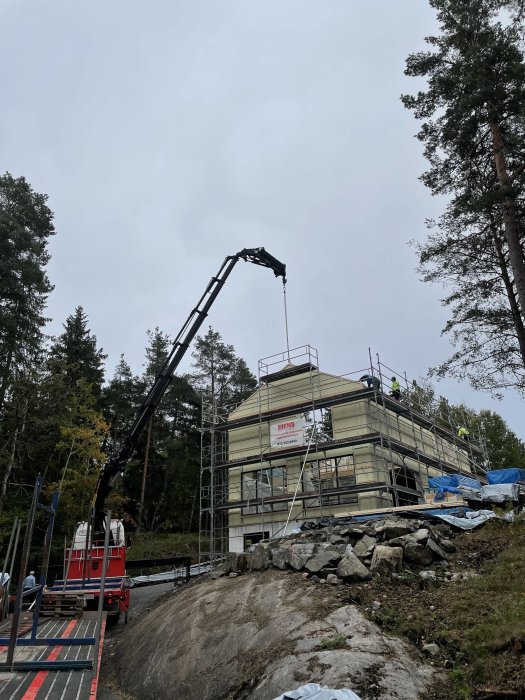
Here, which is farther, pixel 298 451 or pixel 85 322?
pixel 85 322

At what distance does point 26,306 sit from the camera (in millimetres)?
25484

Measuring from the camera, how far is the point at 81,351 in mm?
38156

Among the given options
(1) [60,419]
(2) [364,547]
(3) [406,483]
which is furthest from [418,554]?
(1) [60,419]

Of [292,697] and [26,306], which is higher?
[26,306]

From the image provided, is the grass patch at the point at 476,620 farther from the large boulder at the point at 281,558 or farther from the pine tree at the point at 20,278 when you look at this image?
the pine tree at the point at 20,278

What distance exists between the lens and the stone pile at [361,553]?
975 centimetres

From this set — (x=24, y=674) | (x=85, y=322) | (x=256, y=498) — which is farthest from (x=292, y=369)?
(x=85, y=322)

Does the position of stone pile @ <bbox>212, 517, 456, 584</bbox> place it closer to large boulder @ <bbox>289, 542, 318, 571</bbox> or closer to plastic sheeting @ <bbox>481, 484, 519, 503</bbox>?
large boulder @ <bbox>289, 542, 318, 571</bbox>

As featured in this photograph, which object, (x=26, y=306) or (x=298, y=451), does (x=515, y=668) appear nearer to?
(x=298, y=451)

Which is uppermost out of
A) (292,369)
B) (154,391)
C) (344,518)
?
(292,369)

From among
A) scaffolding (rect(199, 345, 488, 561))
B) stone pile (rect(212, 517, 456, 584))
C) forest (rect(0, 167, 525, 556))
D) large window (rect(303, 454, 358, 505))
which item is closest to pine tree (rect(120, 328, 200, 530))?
forest (rect(0, 167, 525, 556))

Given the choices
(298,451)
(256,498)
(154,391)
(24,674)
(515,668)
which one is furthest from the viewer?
(256,498)

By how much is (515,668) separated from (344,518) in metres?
10.6

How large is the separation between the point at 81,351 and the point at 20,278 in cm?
1318
